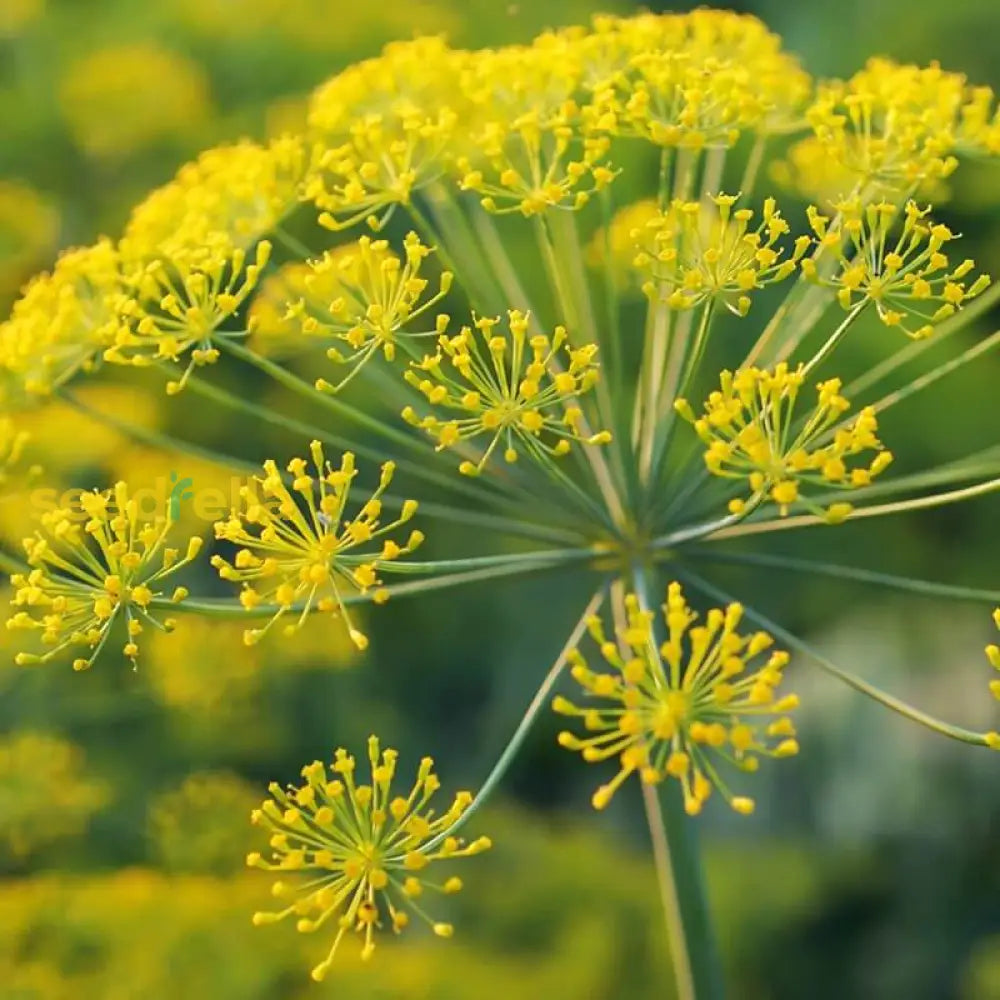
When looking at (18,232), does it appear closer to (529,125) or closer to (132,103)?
(132,103)

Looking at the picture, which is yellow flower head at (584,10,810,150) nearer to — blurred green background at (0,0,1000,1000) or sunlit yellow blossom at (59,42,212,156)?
blurred green background at (0,0,1000,1000)

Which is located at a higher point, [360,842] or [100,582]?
[100,582]

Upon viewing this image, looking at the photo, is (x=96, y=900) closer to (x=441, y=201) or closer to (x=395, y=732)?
(x=441, y=201)

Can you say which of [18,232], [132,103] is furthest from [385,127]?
[132,103]

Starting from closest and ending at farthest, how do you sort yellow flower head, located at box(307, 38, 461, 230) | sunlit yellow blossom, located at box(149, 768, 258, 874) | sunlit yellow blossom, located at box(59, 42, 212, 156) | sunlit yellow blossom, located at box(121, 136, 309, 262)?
yellow flower head, located at box(307, 38, 461, 230) < sunlit yellow blossom, located at box(121, 136, 309, 262) < sunlit yellow blossom, located at box(149, 768, 258, 874) < sunlit yellow blossom, located at box(59, 42, 212, 156)

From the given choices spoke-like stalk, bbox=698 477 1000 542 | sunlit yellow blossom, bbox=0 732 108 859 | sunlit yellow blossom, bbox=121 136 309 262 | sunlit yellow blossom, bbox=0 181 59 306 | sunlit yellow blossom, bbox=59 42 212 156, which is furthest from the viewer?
sunlit yellow blossom, bbox=59 42 212 156

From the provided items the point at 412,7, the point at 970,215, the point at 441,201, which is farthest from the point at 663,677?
the point at 412,7

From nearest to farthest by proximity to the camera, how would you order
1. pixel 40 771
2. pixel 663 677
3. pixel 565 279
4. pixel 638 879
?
pixel 663 677, pixel 565 279, pixel 40 771, pixel 638 879

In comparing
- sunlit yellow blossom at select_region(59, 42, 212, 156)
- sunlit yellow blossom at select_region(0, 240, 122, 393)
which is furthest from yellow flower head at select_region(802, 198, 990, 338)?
sunlit yellow blossom at select_region(59, 42, 212, 156)
